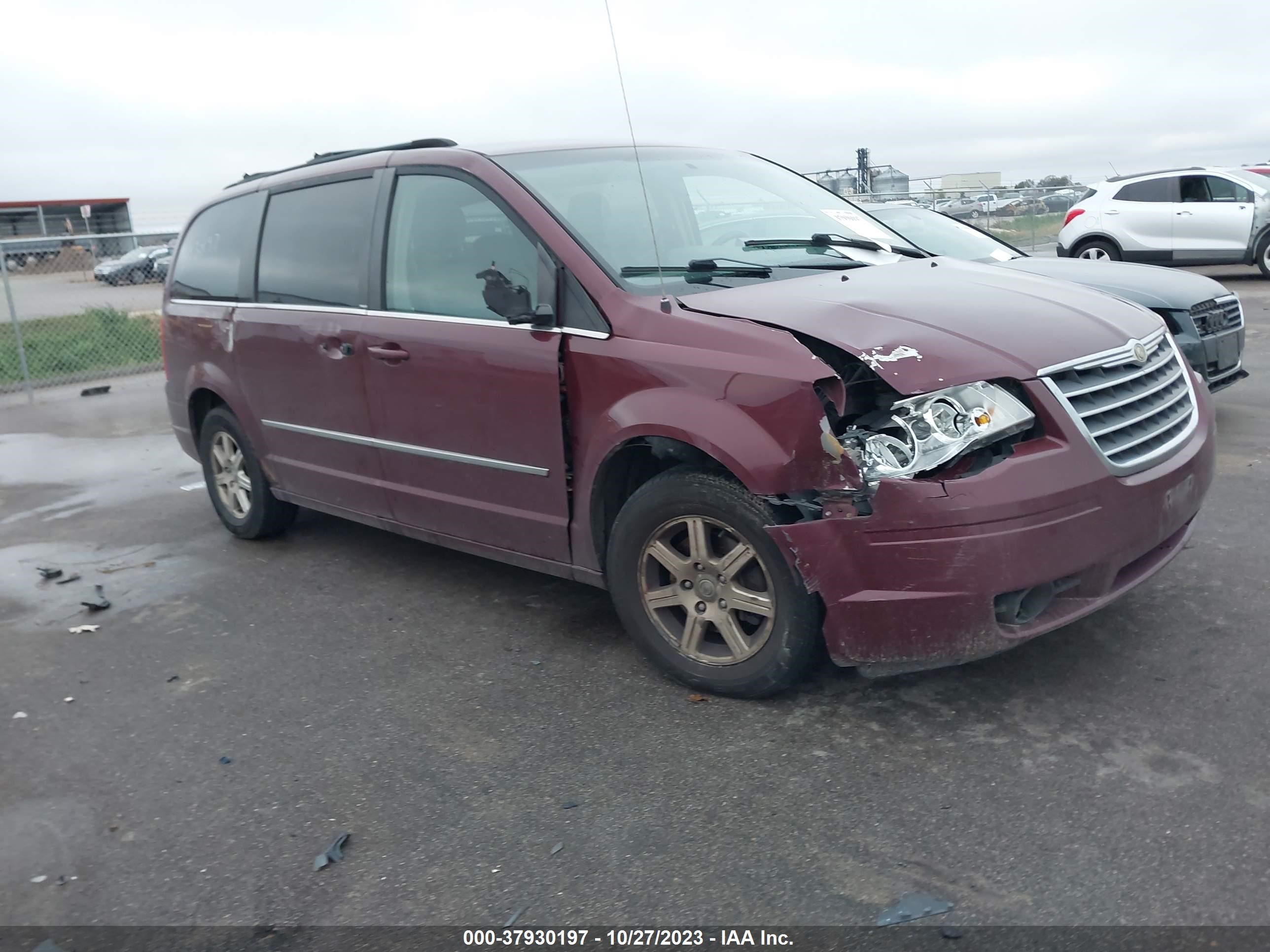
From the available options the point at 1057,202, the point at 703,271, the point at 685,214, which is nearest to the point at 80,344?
the point at 685,214

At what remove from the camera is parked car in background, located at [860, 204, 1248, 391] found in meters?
6.77

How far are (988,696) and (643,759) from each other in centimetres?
115

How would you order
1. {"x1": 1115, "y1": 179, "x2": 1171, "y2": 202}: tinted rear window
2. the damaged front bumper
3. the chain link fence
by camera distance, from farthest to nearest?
{"x1": 1115, "y1": 179, "x2": 1171, "y2": 202}: tinted rear window, the chain link fence, the damaged front bumper

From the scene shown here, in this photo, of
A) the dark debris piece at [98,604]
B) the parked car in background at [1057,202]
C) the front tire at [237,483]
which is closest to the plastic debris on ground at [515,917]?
Answer: the dark debris piece at [98,604]

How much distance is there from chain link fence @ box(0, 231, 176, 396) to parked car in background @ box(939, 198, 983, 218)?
15524 millimetres

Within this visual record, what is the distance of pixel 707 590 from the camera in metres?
3.68

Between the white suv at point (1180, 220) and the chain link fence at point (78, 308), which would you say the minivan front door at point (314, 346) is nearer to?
the chain link fence at point (78, 308)

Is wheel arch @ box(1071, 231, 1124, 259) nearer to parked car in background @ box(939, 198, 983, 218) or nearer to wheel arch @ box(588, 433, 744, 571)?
parked car in background @ box(939, 198, 983, 218)

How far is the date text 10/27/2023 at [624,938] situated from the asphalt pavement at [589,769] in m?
0.03

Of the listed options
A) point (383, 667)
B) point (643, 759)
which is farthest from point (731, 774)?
point (383, 667)

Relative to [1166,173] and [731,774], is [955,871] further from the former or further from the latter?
[1166,173]

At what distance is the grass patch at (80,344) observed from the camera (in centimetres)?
1304

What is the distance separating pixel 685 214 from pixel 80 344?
38.2 ft

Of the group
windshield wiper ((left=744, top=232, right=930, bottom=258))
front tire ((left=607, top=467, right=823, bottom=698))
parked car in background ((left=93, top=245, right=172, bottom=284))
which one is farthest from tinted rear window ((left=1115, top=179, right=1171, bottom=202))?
front tire ((left=607, top=467, right=823, bottom=698))
